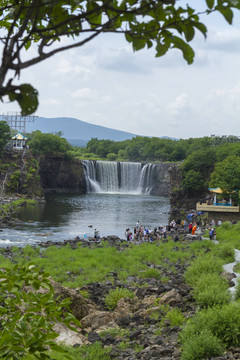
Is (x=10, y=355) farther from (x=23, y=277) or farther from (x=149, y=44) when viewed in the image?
(x=149, y=44)

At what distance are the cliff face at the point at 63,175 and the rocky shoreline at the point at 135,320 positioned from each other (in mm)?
67334

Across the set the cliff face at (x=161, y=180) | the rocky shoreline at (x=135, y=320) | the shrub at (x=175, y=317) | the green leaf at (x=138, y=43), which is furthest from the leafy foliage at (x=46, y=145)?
the green leaf at (x=138, y=43)

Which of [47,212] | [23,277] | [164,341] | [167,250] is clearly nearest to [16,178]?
[47,212]

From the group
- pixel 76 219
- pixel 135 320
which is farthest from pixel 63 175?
pixel 135 320

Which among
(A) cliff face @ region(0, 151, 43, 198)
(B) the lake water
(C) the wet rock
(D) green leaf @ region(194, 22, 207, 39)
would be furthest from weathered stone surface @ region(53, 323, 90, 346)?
(A) cliff face @ region(0, 151, 43, 198)

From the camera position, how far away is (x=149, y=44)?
2.69 meters

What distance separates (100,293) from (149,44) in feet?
44.6

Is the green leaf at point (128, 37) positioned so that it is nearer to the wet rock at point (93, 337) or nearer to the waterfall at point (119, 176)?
the wet rock at point (93, 337)

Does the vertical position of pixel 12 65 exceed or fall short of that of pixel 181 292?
Result: it exceeds it

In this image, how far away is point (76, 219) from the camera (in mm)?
45219

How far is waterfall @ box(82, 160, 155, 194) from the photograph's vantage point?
84.1 m

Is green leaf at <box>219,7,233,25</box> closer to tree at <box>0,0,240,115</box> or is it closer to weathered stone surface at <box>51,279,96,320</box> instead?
tree at <box>0,0,240,115</box>

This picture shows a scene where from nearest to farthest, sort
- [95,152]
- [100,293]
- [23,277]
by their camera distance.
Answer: [23,277], [100,293], [95,152]

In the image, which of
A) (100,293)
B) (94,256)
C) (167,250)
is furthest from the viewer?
(167,250)
